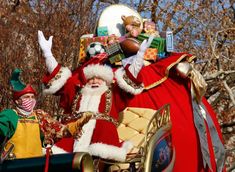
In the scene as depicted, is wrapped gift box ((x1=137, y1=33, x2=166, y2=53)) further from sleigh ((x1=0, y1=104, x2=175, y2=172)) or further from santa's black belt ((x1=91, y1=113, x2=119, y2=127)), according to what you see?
santa's black belt ((x1=91, y1=113, x2=119, y2=127))

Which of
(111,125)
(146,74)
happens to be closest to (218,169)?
(146,74)

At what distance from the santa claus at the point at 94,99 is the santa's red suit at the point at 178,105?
464 mm

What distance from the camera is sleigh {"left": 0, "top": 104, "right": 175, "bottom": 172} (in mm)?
4957

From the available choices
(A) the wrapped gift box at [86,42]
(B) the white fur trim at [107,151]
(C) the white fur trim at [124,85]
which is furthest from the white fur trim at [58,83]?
(B) the white fur trim at [107,151]

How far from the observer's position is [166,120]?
642 cm

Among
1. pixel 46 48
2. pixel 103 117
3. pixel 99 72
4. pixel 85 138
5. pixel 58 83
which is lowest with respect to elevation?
pixel 85 138

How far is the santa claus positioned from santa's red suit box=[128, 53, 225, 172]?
0.46 metres

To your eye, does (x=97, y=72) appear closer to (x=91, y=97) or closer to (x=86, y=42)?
(x=91, y=97)

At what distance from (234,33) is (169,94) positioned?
5216 mm

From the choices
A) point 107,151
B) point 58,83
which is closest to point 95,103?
point 58,83

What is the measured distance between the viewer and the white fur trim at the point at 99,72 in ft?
21.6

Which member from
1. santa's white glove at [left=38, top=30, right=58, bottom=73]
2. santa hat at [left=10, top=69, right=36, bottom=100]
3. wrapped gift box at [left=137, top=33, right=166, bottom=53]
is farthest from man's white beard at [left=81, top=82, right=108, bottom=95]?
wrapped gift box at [left=137, top=33, right=166, bottom=53]

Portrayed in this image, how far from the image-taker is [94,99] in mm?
6492

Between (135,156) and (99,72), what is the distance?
996 mm
